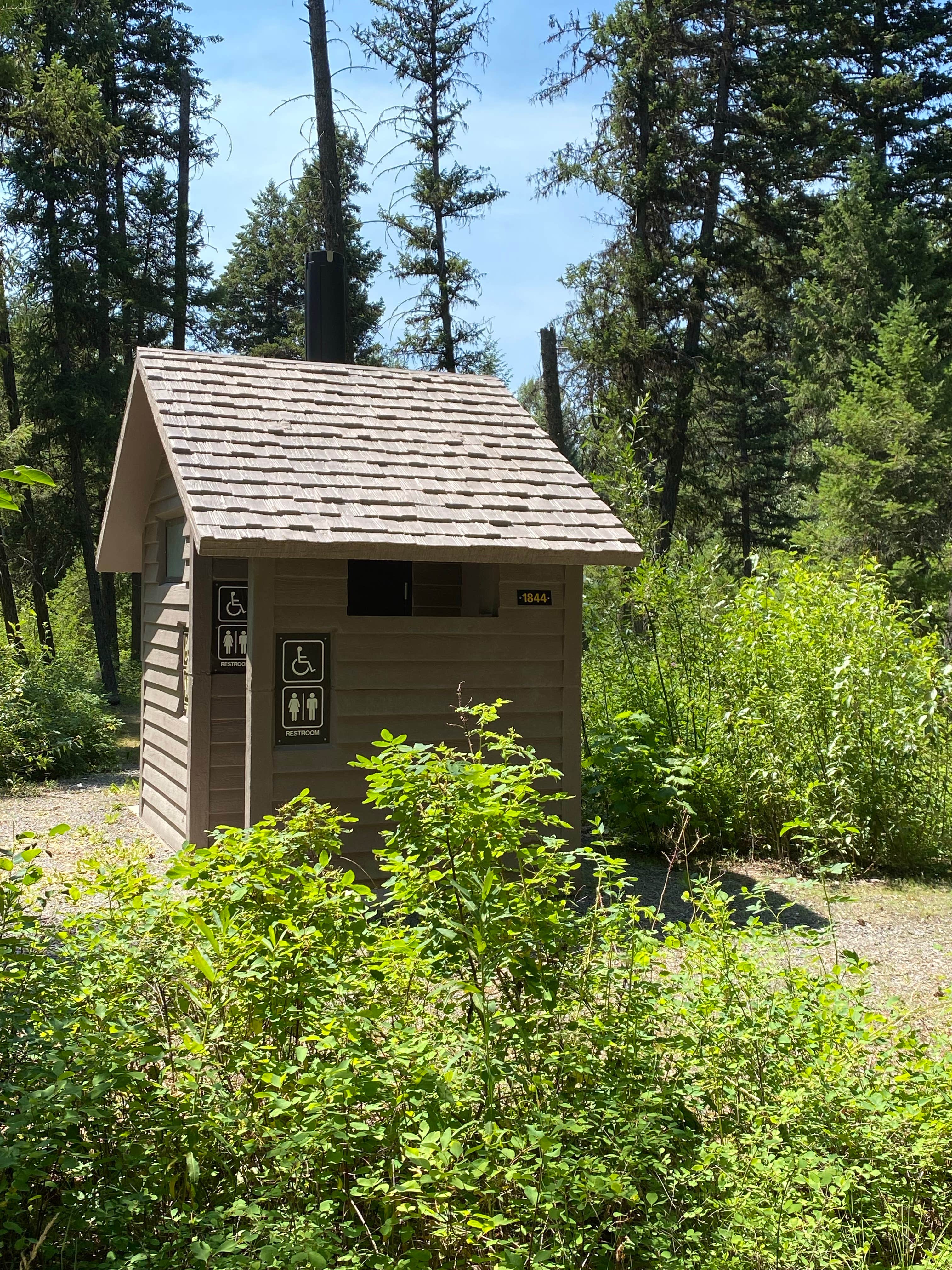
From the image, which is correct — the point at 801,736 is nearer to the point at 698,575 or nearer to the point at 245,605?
the point at 698,575

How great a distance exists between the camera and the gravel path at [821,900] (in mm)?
5926

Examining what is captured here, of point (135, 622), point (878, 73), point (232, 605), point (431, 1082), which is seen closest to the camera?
point (431, 1082)

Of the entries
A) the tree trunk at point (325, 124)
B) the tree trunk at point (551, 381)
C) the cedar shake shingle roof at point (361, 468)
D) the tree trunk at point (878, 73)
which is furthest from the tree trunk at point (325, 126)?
the tree trunk at point (878, 73)

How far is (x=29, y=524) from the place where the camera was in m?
22.2

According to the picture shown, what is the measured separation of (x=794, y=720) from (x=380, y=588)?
362 centimetres

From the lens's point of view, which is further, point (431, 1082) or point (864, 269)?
point (864, 269)

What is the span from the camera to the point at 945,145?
25.4m

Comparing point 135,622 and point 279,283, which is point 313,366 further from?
point 279,283

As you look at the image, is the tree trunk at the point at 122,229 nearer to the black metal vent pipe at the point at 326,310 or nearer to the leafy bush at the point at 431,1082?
the black metal vent pipe at the point at 326,310

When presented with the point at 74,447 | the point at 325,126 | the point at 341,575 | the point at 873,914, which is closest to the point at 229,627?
the point at 341,575

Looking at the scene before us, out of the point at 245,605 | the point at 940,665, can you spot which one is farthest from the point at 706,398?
the point at 245,605

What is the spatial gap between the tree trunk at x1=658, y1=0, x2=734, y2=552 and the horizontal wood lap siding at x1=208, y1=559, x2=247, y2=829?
596 inches

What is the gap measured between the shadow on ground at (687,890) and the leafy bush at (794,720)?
0.39 meters

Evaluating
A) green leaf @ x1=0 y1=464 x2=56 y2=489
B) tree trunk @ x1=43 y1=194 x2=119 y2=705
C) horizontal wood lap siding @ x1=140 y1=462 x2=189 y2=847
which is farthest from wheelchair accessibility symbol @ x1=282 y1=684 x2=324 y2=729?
tree trunk @ x1=43 y1=194 x2=119 y2=705
